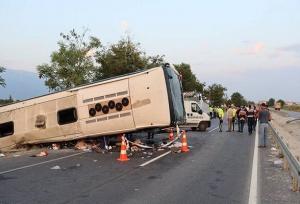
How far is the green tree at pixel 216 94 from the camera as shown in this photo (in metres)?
137

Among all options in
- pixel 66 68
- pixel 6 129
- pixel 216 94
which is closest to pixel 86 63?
pixel 66 68

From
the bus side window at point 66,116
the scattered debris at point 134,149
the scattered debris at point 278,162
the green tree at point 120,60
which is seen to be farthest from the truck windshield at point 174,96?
the green tree at point 120,60

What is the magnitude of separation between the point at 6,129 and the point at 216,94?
124101mm

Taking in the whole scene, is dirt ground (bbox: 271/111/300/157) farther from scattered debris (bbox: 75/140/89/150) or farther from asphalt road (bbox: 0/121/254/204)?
scattered debris (bbox: 75/140/89/150)

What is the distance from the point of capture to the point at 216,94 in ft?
465

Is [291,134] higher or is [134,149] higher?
[134,149]

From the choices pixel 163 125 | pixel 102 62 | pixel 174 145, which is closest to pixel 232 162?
pixel 163 125

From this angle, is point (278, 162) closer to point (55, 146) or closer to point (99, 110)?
point (99, 110)

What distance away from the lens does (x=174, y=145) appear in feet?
67.7

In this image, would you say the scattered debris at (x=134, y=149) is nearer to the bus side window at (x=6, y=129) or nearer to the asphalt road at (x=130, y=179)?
the asphalt road at (x=130, y=179)

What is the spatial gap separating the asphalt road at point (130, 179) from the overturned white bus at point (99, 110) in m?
1.60

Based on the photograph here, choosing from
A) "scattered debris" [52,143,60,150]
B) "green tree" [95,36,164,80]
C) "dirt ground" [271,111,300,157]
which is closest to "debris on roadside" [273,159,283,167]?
"dirt ground" [271,111,300,157]

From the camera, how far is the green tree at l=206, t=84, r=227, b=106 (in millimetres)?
137475

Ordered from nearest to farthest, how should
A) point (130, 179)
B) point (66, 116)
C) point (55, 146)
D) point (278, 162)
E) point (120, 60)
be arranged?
point (130, 179) → point (278, 162) → point (66, 116) → point (55, 146) → point (120, 60)
